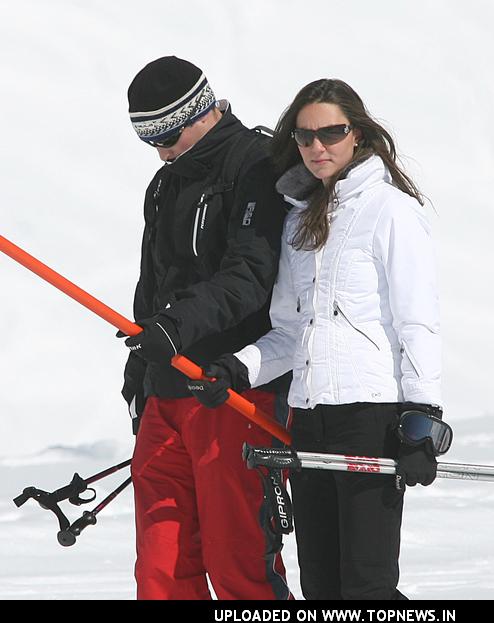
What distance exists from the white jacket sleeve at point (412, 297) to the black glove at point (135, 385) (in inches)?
39.3

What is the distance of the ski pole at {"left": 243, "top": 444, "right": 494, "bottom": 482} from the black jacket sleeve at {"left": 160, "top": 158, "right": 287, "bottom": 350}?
38 centimetres

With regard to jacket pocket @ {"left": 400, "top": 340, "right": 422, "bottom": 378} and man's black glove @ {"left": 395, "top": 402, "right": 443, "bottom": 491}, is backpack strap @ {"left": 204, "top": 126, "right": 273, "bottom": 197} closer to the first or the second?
jacket pocket @ {"left": 400, "top": 340, "right": 422, "bottom": 378}

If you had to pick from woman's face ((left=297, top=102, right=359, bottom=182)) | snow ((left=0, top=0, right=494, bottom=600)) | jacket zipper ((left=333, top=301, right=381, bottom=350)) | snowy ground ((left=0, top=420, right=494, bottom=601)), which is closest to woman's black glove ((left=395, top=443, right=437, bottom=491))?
jacket zipper ((left=333, top=301, right=381, bottom=350))

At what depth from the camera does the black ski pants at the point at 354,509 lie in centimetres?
316

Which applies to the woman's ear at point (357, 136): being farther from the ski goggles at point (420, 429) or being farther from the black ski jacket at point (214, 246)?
the ski goggles at point (420, 429)

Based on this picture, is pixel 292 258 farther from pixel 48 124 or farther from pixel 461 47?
pixel 461 47

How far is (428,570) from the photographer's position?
5312 mm

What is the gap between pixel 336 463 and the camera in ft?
10.3

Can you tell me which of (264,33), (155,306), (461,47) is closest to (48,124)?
(264,33)

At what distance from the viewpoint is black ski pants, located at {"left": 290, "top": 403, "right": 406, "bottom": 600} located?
316 cm

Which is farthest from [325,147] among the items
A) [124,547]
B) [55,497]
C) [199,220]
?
[124,547]

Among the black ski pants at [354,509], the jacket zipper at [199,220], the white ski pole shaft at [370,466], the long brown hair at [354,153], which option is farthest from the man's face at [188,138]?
the white ski pole shaft at [370,466]

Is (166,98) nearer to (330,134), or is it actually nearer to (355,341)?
(330,134)

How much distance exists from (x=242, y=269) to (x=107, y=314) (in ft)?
1.33
